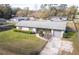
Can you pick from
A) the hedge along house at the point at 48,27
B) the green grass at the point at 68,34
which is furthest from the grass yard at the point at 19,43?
the green grass at the point at 68,34

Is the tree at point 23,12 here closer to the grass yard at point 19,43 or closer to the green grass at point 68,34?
the grass yard at point 19,43

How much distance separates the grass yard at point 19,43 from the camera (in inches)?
61.0

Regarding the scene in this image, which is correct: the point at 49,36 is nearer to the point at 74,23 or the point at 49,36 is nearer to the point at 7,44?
the point at 74,23

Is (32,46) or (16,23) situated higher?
(16,23)

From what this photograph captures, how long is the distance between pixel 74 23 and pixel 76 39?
12 cm

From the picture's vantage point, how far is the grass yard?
155cm

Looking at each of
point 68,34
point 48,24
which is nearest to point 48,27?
point 48,24

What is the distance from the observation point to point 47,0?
156cm

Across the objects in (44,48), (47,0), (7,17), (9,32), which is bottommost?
(44,48)

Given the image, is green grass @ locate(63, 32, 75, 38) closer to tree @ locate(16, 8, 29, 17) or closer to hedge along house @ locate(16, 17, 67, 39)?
hedge along house @ locate(16, 17, 67, 39)

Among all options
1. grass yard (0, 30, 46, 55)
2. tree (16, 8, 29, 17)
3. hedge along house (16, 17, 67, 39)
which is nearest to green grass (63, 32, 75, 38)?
hedge along house (16, 17, 67, 39)

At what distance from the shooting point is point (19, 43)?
1.56 meters

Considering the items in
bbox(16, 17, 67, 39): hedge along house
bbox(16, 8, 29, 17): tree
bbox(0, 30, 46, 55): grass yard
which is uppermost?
bbox(16, 8, 29, 17): tree

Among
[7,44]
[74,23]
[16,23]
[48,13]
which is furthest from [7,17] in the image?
[74,23]
